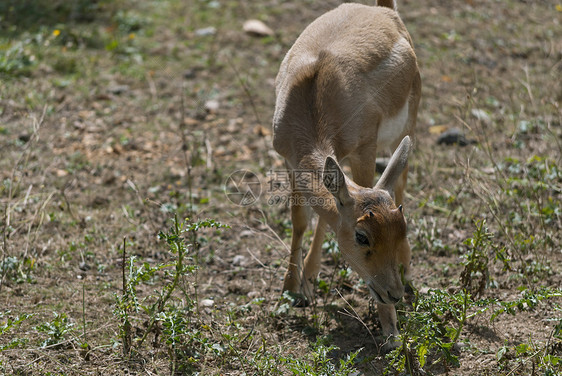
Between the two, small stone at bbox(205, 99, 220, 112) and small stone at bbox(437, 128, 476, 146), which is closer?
small stone at bbox(437, 128, 476, 146)

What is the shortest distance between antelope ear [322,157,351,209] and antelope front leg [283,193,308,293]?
2.58 feet

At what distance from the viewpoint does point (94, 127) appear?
8039 millimetres

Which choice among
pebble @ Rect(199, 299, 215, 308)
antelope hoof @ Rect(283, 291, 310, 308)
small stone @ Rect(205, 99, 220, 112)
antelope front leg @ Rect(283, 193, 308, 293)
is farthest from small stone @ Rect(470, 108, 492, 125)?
pebble @ Rect(199, 299, 215, 308)

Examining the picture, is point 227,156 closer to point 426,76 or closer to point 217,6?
point 426,76

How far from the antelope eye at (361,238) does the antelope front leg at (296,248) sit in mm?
1038

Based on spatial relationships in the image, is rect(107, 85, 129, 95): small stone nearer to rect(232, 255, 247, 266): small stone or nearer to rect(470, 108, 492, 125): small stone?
rect(232, 255, 247, 266): small stone

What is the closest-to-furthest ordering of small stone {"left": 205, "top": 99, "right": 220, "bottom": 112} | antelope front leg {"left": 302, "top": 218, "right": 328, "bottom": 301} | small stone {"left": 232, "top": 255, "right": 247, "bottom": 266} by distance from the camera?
antelope front leg {"left": 302, "top": 218, "right": 328, "bottom": 301} → small stone {"left": 232, "top": 255, "right": 247, "bottom": 266} → small stone {"left": 205, "top": 99, "right": 220, "bottom": 112}

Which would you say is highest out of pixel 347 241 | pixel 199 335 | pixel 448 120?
pixel 347 241

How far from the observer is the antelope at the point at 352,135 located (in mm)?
4473

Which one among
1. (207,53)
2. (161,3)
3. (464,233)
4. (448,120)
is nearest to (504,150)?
(448,120)

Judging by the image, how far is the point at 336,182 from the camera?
15.1 ft

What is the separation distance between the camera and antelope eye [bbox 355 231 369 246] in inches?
176

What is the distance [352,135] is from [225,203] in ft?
6.59

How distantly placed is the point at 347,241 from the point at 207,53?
572 centimetres
